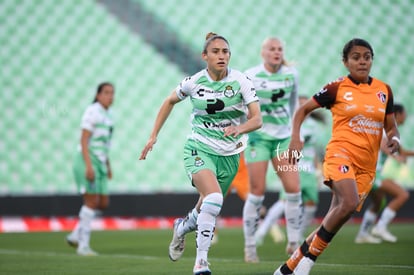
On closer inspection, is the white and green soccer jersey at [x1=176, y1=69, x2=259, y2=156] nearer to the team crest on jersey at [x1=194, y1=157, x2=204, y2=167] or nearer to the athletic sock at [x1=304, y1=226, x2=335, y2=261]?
the team crest on jersey at [x1=194, y1=157, x2=204, y2=167]

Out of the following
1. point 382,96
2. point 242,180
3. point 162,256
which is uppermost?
point 382,96

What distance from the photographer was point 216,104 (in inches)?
274

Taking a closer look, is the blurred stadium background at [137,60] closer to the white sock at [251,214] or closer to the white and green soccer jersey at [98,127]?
the white and green soccer jersey at [98,127]

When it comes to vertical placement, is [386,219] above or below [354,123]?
below

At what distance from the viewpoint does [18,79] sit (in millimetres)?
18531

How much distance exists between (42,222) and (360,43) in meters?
10.3

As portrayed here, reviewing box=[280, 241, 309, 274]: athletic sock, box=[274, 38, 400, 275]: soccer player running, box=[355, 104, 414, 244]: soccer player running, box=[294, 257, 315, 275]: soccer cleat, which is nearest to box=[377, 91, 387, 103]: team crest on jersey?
box=[274, 38, 400, 275]: soccer player running

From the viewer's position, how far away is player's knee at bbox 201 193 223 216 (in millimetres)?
6684

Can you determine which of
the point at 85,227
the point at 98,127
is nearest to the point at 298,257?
the point at 85,227

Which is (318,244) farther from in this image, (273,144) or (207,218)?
(273,144)

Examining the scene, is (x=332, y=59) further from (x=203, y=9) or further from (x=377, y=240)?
(x=377, y=240)

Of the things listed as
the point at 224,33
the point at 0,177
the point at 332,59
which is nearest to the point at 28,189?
the point at 0,177

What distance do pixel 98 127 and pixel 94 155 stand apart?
0.37m

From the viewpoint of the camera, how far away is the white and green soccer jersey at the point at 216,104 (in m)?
6.97
